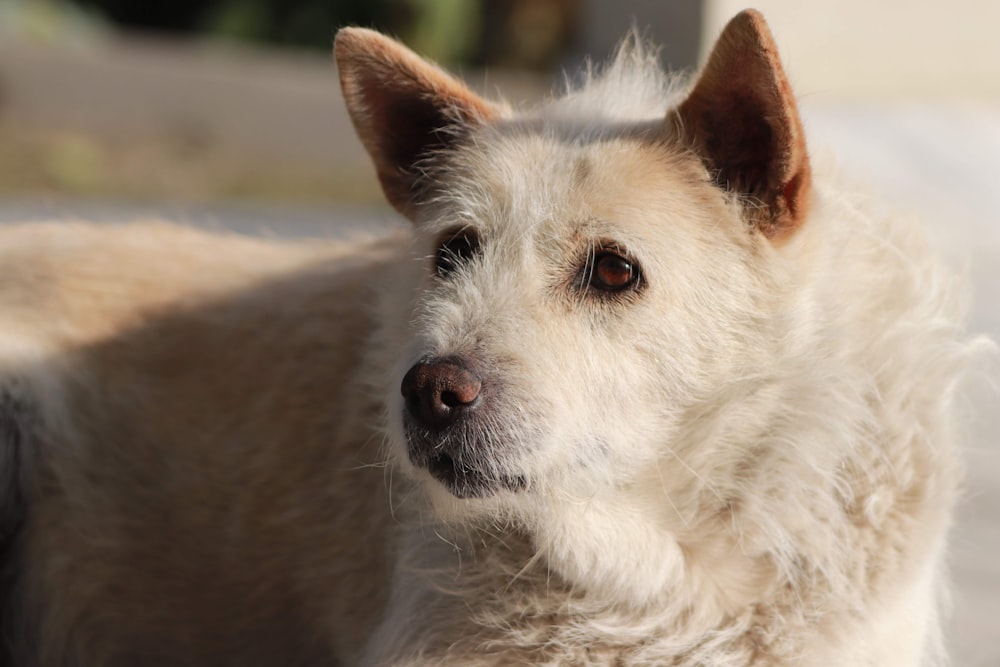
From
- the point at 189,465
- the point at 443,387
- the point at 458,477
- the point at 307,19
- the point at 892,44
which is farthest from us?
the point at 307,19

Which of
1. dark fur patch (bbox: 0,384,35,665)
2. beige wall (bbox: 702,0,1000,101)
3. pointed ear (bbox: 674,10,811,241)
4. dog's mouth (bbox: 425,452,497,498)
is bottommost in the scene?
dark fur patch (bbox: 0,384,35,665)

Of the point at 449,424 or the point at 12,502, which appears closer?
the point at 449,424

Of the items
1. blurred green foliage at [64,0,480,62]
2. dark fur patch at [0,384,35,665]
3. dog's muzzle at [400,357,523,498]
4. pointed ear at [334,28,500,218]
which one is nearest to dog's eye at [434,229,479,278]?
pointed ear at [334,28,500,218]

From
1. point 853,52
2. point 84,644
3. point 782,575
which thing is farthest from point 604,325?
point 853,52

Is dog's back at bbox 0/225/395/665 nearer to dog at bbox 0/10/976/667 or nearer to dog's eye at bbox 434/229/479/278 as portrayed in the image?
dog at bbox 0/10/976/667

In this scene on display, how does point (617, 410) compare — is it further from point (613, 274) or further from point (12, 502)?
point (12, 502)

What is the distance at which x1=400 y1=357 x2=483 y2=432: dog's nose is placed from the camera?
2453 mm

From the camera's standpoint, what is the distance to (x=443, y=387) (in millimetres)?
2455

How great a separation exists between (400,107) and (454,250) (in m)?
0.47

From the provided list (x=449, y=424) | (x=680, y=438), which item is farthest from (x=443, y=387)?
(x=680, y=438)

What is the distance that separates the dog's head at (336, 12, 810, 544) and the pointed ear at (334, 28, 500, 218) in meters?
0.05

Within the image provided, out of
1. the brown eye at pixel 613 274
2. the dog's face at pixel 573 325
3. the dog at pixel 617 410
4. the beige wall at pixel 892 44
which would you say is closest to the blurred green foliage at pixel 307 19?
the beige wall at pixel 892 44

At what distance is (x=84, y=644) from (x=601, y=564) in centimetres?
172

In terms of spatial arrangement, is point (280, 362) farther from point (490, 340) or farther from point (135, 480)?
point (490, 340)
